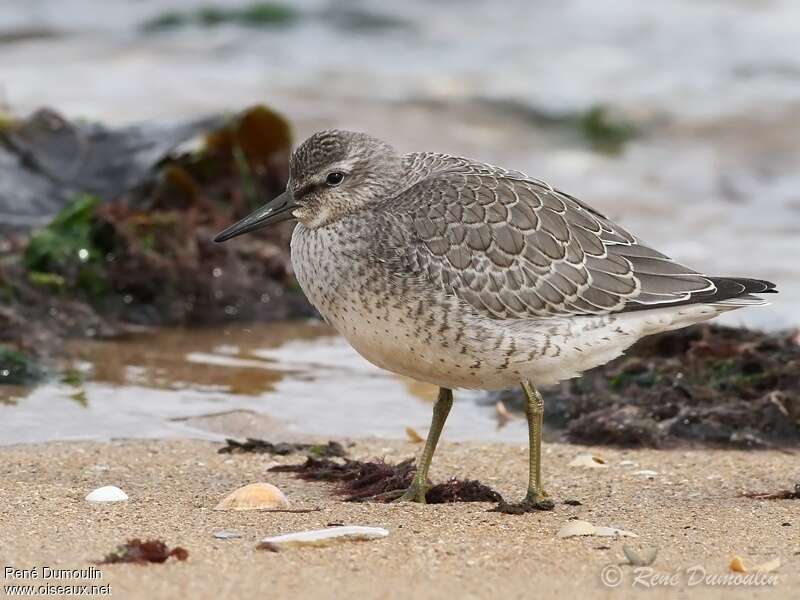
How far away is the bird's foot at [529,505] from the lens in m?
5.68

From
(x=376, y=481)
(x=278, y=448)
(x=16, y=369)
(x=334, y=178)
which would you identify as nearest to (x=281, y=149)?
(x=16, y=369)

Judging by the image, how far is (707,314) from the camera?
6293 millimetres

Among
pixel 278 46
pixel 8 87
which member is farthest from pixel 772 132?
pixel 8 87

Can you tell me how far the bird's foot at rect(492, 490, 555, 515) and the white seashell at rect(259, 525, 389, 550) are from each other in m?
0.68

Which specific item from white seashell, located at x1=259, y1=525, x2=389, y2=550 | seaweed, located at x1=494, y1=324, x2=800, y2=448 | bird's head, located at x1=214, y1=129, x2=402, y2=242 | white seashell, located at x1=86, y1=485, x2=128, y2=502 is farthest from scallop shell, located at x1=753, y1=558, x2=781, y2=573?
white seashell, located at x1=86, y1=485, x2=128, y2=502

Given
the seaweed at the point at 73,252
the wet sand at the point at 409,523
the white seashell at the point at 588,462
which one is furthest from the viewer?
the seaweed at the point at 73,252

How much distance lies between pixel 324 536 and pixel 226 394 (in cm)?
311

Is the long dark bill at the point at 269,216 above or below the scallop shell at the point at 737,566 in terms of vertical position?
above

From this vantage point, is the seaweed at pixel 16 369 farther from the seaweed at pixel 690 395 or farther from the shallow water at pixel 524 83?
the shallow water at pixel 524 83

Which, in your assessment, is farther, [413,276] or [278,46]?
[278,46]

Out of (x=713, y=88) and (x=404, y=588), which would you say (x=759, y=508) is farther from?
(x=713, y=88)

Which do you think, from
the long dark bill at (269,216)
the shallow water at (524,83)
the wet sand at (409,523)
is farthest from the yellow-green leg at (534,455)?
the shallow water at (524,83)

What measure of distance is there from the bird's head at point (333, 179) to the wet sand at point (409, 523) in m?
1.30

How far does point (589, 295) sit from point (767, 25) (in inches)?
544
